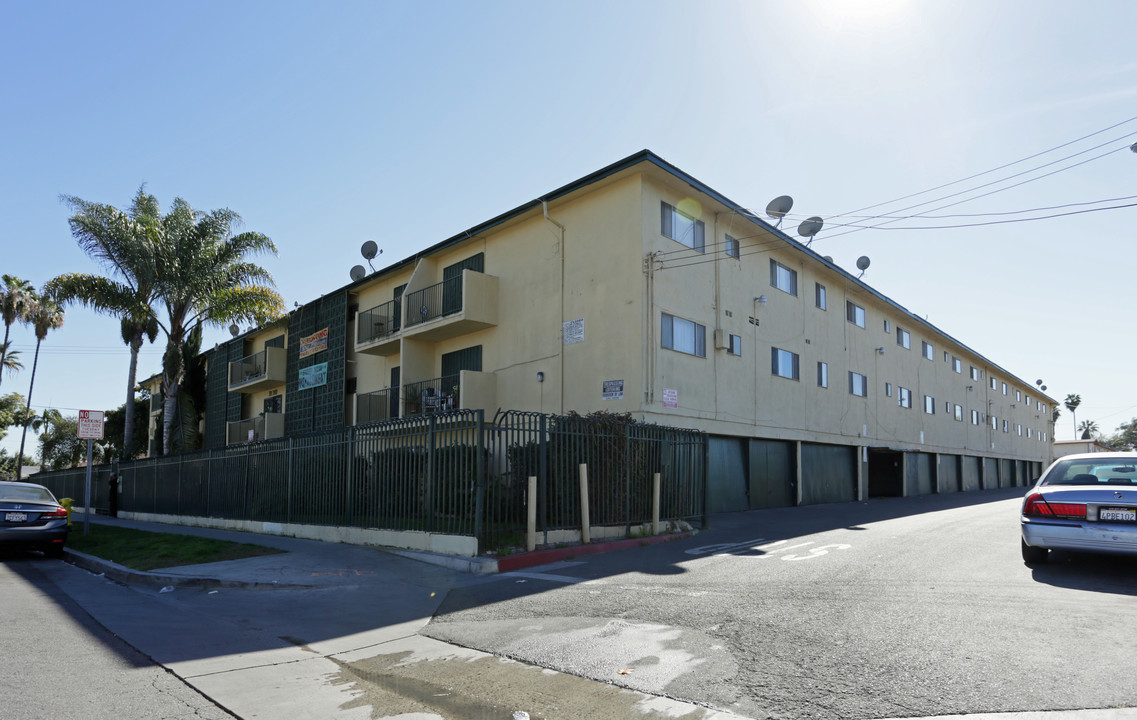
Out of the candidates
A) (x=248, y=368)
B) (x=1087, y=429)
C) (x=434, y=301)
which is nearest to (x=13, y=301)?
(x=248, y=368)

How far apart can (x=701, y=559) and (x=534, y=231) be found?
41.3 ft

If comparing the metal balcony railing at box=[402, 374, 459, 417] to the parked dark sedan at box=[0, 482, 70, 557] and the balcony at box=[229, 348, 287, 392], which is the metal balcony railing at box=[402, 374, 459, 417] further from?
the balcony at box=[229, 348, 287, 392]

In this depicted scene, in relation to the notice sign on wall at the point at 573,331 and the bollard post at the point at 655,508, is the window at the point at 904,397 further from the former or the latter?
the bollard post at the point at 655,508

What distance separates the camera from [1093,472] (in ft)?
27.2

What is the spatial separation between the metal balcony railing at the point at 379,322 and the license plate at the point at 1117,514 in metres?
20.5

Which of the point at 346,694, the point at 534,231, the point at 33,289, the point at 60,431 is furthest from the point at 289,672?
the point at 60,431

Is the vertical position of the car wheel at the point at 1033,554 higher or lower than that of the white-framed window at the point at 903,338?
lower

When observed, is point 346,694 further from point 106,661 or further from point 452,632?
point 106,661

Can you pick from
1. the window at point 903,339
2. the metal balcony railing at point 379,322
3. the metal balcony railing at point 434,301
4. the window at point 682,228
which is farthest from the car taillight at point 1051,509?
the window at point 903,339

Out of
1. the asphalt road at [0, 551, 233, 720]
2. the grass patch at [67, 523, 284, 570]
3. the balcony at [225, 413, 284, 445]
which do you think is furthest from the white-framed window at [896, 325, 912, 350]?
the asphalt road at [0, 551, 233, 720]

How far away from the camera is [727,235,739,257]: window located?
21234mm

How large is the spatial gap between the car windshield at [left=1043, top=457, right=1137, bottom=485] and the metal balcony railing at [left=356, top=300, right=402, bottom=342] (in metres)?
19.7

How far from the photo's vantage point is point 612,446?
12539mm

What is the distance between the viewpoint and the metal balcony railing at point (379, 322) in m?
24.9
